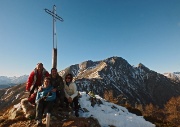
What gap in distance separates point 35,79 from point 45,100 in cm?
274

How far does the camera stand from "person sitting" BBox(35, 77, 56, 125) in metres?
12.2

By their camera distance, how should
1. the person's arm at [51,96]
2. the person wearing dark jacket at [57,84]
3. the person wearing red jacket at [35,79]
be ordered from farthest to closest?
the person wearing red jacket at [35,79]
the person wearing dark jacket at [57,84]
the person's arm at [51,96]

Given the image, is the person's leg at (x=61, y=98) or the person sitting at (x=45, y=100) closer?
the person sitting at (x=45, y=100)

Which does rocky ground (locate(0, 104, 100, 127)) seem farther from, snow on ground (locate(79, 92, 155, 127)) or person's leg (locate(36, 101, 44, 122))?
snow on ground (locate(79, 92, 155, 127))

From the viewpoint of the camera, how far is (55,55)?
54.3ft

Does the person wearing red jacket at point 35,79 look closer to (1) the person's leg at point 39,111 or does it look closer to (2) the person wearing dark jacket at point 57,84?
(2) the person wearing dark jacket at point 57,84

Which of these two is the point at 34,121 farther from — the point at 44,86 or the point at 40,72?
the point at 40,72

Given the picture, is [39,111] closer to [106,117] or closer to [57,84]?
[57,84]

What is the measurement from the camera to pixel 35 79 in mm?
14594

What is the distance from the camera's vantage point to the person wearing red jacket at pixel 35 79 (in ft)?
48.0

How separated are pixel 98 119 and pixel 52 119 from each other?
3.61 metres

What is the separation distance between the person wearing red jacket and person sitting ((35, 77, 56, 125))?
215 cm

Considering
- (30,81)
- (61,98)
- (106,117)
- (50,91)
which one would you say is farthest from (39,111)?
(106,117)

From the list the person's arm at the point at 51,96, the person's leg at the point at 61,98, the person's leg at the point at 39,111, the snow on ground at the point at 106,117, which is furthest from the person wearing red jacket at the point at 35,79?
the snow on ground at the point at 106,117
